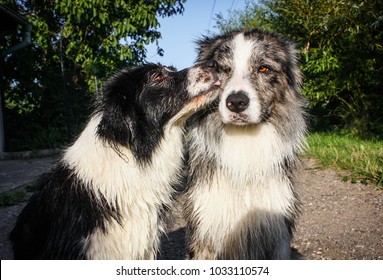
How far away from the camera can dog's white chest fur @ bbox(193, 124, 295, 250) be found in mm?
3021

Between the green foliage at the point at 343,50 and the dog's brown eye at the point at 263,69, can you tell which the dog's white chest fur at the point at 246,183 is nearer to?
the dog's brown eye at the point at 263,69

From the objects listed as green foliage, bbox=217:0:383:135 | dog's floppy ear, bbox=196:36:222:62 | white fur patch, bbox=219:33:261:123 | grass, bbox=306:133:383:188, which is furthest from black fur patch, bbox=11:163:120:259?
green foliage, bbox=217:0:383:135

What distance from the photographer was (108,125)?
2.56 m

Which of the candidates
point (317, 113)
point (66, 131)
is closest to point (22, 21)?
point (66, 131)

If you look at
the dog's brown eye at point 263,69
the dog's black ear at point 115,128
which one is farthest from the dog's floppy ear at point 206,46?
the dog's black ear at point 115,128

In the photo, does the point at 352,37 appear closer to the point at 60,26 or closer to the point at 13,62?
the point at 60,26

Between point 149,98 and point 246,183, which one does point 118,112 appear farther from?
point 246,183

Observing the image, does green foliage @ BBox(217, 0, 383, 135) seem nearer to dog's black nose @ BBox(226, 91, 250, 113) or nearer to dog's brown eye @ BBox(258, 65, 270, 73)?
dog's brown eye @ BBox(258, 65, 270, 73)

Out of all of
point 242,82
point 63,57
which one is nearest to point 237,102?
point 242,82

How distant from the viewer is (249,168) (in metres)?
3.01

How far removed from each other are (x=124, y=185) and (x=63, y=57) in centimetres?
877

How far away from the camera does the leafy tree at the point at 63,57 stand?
8.66 m

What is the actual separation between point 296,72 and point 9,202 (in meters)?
4.25
